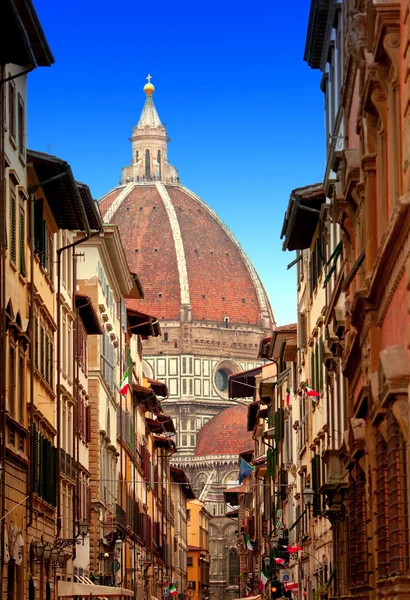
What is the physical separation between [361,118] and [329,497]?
988 centimetres

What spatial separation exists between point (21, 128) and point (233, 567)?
Result: 544 feet

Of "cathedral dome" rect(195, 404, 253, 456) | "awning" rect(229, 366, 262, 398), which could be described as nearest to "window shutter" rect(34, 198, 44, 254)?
"awning" rect(229, 366, 262, 398)

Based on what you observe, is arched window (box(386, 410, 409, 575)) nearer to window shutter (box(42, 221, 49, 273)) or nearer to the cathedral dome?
window shutter (box(42, 221, 49, 273))

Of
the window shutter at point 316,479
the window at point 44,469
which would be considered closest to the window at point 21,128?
the window at point 44,469

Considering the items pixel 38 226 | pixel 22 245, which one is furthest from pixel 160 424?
pixel 22 245

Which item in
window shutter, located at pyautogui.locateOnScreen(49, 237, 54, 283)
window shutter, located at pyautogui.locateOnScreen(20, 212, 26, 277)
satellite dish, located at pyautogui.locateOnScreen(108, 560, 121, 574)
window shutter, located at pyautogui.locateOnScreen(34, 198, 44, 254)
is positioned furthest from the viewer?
satellite dish, located at pyautogui.locateOnScreen(108, 560, 121, 574)

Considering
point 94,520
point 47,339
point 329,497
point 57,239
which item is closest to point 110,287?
point 94,520

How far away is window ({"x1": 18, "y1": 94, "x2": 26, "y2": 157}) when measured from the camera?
2891 centimetres

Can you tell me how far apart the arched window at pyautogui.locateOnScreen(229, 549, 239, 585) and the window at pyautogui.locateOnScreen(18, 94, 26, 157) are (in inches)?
6414

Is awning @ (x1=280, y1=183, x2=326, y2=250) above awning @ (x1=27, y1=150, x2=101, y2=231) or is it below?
above

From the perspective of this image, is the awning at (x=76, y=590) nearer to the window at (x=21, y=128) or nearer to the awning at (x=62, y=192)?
the awning at (x=62, y=192)

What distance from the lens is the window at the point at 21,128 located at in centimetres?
2891

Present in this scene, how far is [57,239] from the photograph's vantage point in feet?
128

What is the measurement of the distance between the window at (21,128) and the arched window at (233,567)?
162926 millimetres
